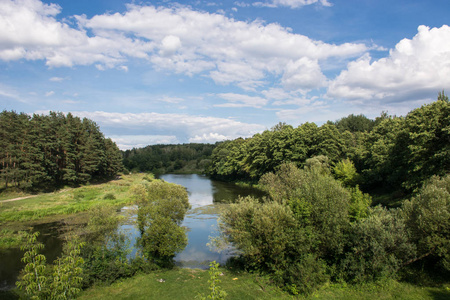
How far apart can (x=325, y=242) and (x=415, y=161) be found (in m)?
22.3

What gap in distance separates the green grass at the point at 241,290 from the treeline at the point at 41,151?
44132mm

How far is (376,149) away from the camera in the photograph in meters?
45.7

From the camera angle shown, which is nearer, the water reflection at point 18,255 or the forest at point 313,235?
the forest at point 313,235

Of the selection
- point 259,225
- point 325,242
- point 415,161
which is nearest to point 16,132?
point 259,225

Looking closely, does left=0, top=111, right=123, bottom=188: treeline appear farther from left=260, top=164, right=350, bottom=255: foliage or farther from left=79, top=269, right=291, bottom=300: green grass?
left=260, top=164, right=350, bottom=255: foliage

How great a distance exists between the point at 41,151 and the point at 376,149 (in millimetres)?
69273

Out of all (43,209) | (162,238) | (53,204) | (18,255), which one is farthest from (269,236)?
(53,204)

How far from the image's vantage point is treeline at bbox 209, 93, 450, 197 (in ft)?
101

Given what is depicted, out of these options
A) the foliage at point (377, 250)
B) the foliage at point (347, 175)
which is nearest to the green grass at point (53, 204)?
the foliage at point (377, 250)

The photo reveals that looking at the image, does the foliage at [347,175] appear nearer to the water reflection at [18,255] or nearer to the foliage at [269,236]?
the foliage at [269,236]

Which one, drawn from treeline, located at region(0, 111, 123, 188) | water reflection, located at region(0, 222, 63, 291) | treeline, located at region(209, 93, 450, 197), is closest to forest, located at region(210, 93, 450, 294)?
treeline, located at region(209, 93, 450, 197)

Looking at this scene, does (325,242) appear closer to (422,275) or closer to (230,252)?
(422,275)

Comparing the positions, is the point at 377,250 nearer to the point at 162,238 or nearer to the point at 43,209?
the point at 162,238

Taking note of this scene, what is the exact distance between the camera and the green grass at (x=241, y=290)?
1698 centimetres
